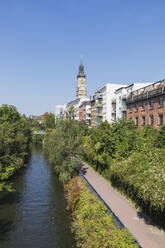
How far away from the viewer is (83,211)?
61.5 feet

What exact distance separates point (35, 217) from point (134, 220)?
34.6ft

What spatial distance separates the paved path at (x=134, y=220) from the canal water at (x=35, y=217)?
4593 mm

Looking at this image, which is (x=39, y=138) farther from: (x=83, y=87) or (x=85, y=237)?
(x=85, y=237)

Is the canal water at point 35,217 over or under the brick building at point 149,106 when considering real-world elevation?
under

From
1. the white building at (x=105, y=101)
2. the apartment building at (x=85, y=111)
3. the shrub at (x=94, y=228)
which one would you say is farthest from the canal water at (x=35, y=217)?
the apartment building at (x=85, y=111)

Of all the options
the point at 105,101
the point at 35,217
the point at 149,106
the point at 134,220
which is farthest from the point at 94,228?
the point at 105,101

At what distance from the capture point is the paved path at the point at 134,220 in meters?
12.4

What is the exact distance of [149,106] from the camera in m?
37.1

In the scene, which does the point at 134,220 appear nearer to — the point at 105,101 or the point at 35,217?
the point at 35,217

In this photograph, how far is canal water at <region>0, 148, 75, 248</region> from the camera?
16.5 metres

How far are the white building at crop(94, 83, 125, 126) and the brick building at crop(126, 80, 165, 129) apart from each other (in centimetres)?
1350

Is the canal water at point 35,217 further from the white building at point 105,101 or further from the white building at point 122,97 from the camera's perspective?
the white building at point 105,101

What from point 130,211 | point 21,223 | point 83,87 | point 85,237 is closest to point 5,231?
point 21,223

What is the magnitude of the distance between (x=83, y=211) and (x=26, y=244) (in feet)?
18.0
